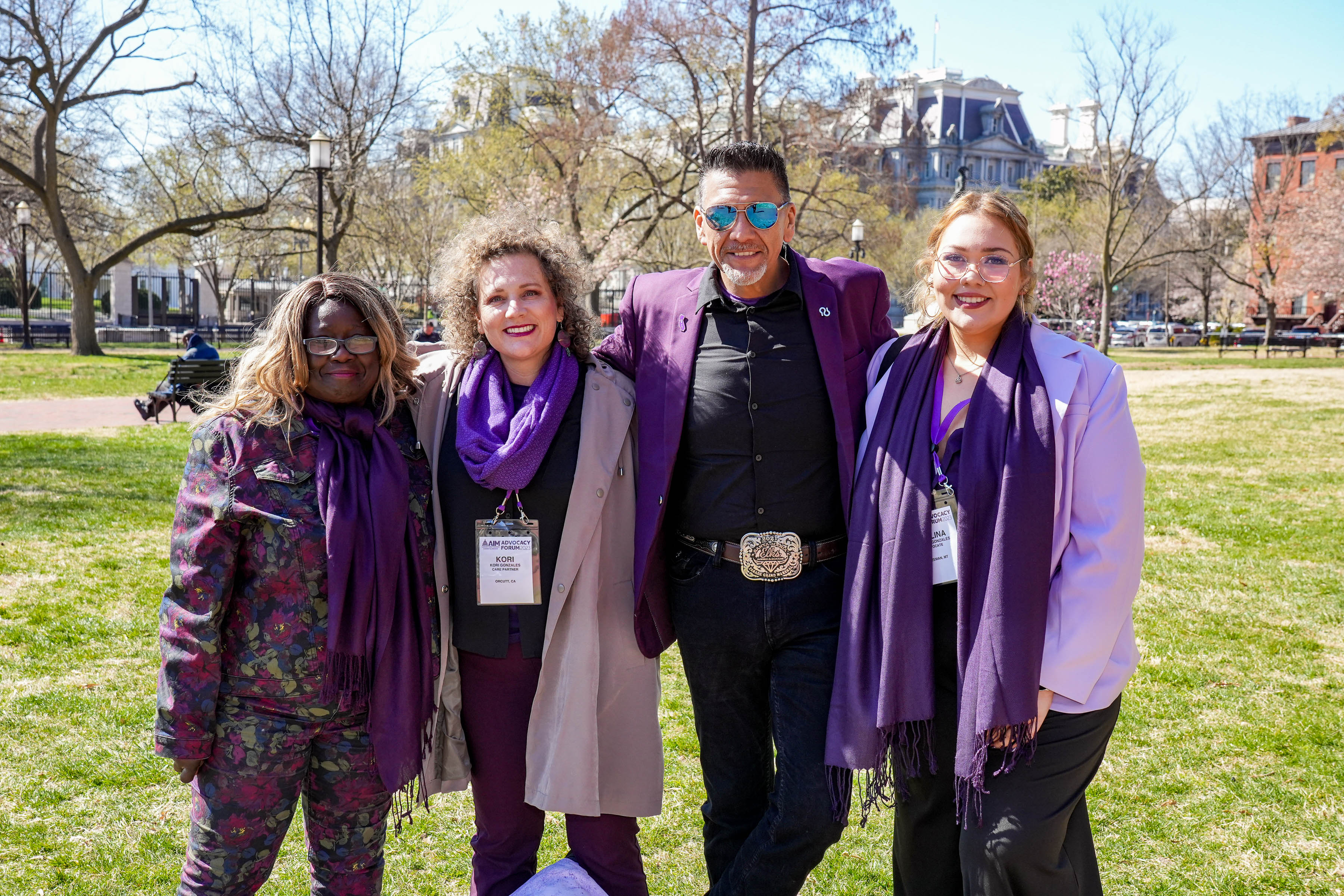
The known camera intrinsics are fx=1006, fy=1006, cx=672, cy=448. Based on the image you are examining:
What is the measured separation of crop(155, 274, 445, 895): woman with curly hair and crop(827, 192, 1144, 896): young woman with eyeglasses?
1.20 m

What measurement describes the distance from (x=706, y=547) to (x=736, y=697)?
0.46 metres

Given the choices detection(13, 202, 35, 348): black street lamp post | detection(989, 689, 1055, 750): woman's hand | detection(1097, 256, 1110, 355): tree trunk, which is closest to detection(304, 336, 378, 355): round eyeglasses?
detection(989, 689, 1055, 750): woman's hand

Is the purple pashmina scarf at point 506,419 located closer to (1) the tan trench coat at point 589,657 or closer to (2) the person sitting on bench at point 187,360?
(1) the tan trench coat at point 589,657

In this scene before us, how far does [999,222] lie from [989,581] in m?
0.93

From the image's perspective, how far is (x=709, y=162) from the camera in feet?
10.2

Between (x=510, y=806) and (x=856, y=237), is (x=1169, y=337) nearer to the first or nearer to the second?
(x=856, y=237)

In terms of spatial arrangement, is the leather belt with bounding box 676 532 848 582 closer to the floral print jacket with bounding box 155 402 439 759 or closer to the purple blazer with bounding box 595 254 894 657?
the purple blazer with bounding box 595 254 894 657

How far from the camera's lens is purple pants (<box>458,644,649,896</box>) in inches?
114

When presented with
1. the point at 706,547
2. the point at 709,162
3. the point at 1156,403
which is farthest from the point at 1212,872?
the point at 1156,403

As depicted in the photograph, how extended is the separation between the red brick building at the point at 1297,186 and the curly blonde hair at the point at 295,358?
1526 inches

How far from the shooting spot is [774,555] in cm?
279

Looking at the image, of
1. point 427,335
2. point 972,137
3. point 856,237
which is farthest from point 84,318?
point 972,137

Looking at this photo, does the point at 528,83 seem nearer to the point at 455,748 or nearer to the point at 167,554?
the point at 167,554

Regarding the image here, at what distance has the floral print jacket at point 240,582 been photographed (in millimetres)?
2406
